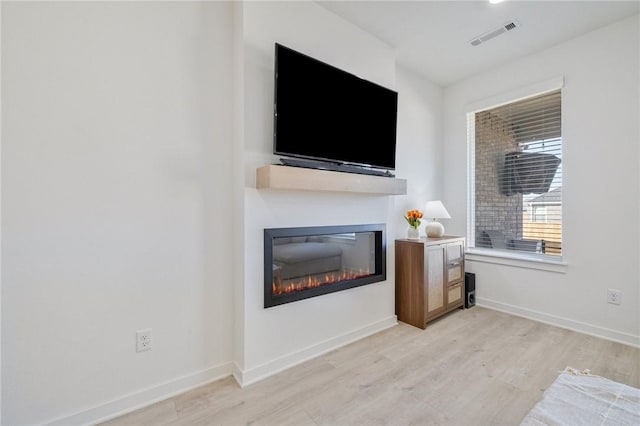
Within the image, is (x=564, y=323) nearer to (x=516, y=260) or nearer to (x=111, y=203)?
(x=516, y=260)

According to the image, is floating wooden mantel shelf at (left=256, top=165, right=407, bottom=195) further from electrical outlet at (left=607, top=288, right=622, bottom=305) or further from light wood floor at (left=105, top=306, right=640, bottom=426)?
electrical outlet at (left=607, top=288, right=622, bottom=305)

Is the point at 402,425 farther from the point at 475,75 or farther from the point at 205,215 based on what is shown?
the point at 475,75

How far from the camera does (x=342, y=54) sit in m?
2.44

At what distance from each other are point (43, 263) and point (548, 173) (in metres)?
4.05

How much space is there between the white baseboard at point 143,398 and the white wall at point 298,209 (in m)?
0.20

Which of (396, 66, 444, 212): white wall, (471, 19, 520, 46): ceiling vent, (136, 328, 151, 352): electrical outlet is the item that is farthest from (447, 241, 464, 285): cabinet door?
(136, 328, 151, 352): electrical outlet

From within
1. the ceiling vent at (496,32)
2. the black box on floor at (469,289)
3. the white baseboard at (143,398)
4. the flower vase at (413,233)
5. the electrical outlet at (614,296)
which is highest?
the ceiling vent at (496,32)

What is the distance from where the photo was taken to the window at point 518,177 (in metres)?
2.93

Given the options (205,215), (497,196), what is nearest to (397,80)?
(497,196)

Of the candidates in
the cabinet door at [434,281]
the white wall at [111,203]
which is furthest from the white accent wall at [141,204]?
the cabinet door at [434,281]

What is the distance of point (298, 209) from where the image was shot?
216cm

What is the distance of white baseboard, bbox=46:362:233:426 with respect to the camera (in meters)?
1.52

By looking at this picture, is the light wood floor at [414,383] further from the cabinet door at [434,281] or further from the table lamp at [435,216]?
the table lamp at [435,216]

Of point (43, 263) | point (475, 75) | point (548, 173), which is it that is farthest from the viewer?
point (475, 75)
